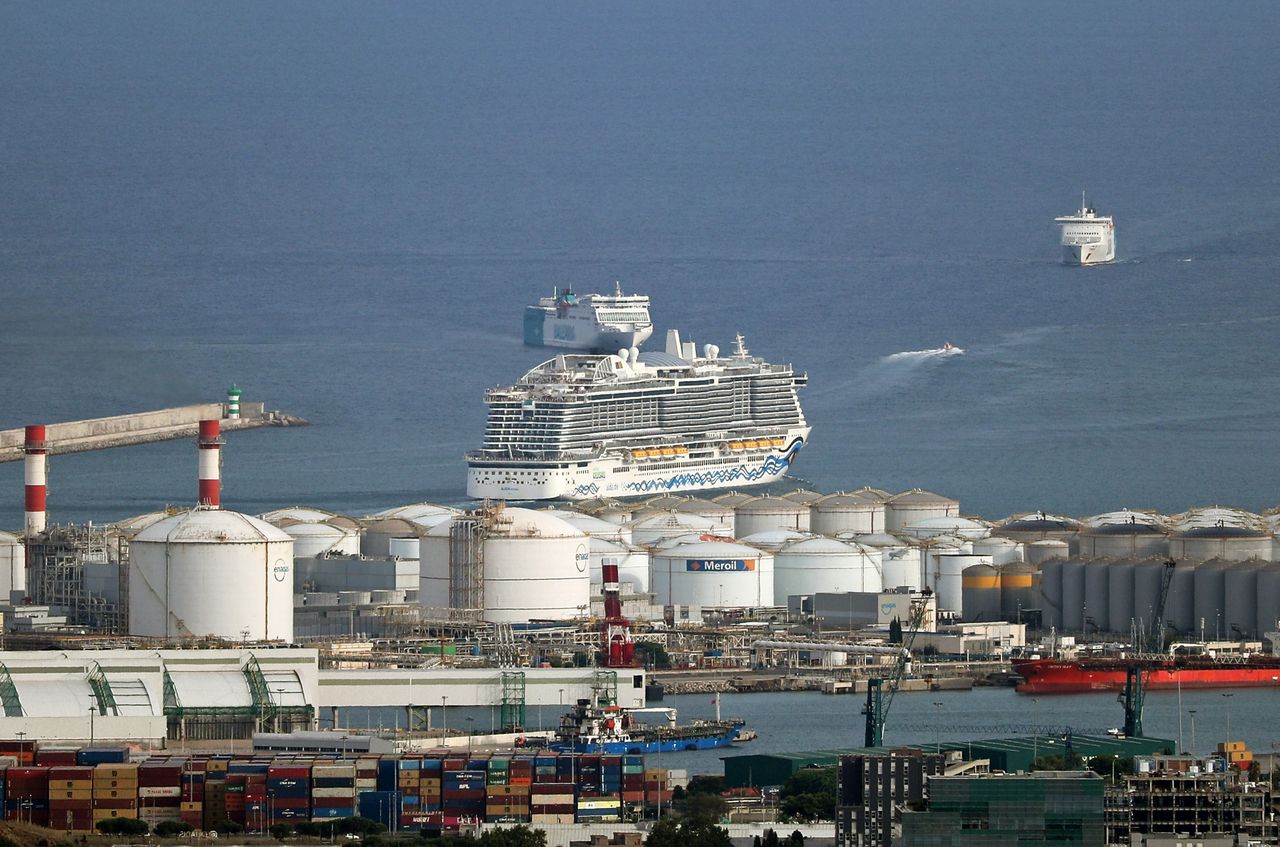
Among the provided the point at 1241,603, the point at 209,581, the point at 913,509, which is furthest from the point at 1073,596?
the point at 209,581

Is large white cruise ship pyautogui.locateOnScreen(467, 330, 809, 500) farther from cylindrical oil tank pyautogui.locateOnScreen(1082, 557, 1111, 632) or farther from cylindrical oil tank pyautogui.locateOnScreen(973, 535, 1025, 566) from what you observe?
cylindrical oil tank pyautogui.locateOnScreen(1082, 557, 1111, 632)

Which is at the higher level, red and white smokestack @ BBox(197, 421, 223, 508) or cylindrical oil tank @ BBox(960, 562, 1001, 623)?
red and white smokestack @ BBox(197, 421, 223, 508)

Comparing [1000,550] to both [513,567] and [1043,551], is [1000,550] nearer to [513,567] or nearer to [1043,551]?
[1043,551]

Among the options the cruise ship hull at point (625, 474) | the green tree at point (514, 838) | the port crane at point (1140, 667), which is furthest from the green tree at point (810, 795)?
the cruise ship hull at point (625, 474)

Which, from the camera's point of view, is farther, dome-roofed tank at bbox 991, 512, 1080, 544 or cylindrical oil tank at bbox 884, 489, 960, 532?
cylindrical oil tank at bbox 884, 489, 960, 532

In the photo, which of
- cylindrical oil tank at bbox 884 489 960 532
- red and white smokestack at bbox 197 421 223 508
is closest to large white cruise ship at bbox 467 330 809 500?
cylindrical oil tank at bbox 884 489 960 532

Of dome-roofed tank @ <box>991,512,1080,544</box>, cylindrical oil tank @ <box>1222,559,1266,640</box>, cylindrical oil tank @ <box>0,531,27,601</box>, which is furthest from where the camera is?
dome-roofed tank @ <box>991,512,1080,544</box>

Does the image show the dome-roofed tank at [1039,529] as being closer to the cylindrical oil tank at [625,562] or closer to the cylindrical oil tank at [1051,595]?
the cylindrical oil tank at [1051,595]
